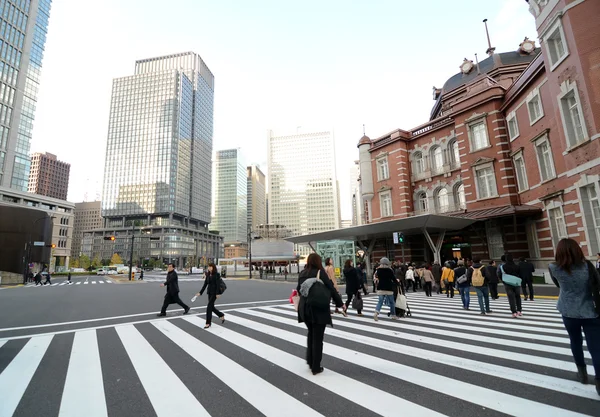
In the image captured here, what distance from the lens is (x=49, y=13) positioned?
7788cm

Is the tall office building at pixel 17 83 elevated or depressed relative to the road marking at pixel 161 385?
elevated

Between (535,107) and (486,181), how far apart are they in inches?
217

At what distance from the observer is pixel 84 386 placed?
4023mm

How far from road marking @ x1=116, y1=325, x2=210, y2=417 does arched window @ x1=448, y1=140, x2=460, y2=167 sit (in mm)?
25260

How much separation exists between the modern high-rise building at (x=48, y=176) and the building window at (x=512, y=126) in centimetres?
19334

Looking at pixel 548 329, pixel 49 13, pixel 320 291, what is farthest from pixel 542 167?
pixel 49 13

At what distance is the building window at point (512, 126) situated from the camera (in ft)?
65.2

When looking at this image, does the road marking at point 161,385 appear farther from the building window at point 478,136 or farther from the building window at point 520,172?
the building window at point 478,136

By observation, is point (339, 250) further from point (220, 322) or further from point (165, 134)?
point (165, 134)

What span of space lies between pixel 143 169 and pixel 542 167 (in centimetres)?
11845

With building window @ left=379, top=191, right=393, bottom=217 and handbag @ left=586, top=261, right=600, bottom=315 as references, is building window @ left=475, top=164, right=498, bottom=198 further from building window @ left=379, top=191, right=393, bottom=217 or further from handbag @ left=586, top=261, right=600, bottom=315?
handbag @ left=586, top=261, right=600, bottom=315

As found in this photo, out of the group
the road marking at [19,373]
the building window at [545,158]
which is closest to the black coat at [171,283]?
the road marking at [19,373]

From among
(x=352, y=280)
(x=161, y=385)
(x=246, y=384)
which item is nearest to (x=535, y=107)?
(x=352, y=280)

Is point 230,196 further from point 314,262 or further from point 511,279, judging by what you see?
point 314,262
